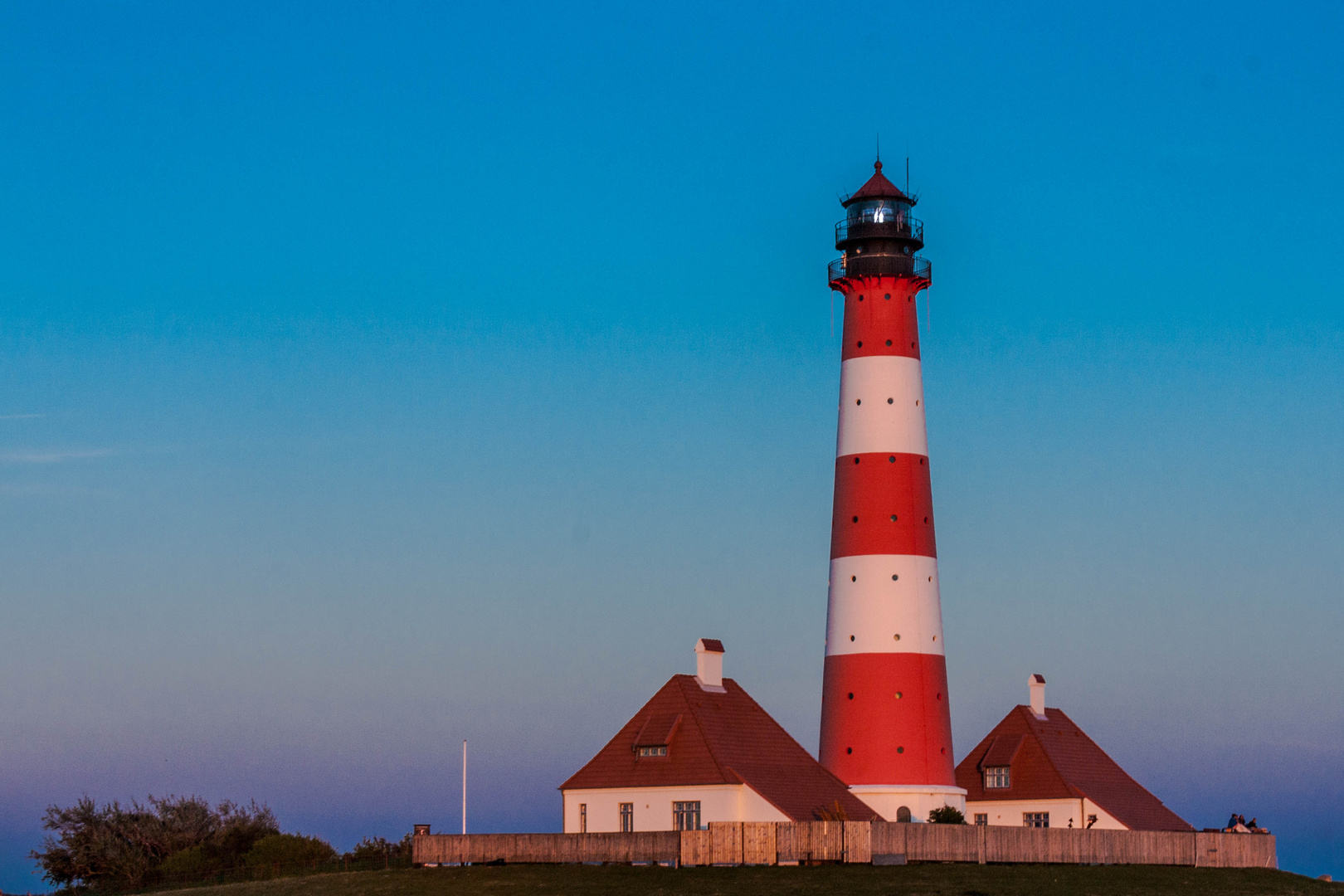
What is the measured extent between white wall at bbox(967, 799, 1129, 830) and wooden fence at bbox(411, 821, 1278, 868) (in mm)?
7775

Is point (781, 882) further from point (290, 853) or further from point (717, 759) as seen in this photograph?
point (290, 853)

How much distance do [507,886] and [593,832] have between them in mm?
4882

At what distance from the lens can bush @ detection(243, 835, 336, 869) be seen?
59.7 m

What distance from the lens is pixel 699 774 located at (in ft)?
183

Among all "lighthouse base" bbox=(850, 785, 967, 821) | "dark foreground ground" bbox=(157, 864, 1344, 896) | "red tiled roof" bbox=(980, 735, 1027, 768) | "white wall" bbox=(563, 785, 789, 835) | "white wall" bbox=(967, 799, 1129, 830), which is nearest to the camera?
"dark foreground ground" bbox=(157, 864, 1344, 896)

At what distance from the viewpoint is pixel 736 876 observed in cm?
4741

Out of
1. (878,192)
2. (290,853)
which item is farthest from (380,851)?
(878,192)

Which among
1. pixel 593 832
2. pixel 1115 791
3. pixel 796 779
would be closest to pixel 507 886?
pixel 593 832

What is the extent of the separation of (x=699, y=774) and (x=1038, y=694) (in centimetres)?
1977

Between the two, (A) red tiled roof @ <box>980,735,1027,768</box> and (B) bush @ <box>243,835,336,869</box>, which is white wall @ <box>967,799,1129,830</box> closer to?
(A) red tiled roof @ <box>980,735,1027,768</box>

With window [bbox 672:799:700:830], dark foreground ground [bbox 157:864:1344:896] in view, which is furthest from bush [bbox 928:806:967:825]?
window [bbox 672:799:700:830]

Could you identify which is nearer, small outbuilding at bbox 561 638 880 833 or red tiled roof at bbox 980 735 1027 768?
small outbuilding at bbox 561 638 880 833

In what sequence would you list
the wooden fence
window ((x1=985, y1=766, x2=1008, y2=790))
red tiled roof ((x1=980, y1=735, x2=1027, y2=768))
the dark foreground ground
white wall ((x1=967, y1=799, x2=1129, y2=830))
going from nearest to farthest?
1. the dark foreground ground
2. the wooden fence
3. white wall ((x1=967, y1=799, x2=1129, y2=830))
4. window ((x1=985, y1=766, x2=1008, y2=790))
5. red tiled roof ((x1=980, y1=735, x2=1027, y2=768))

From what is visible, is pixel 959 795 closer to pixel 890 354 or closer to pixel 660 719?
pixel 660 719
